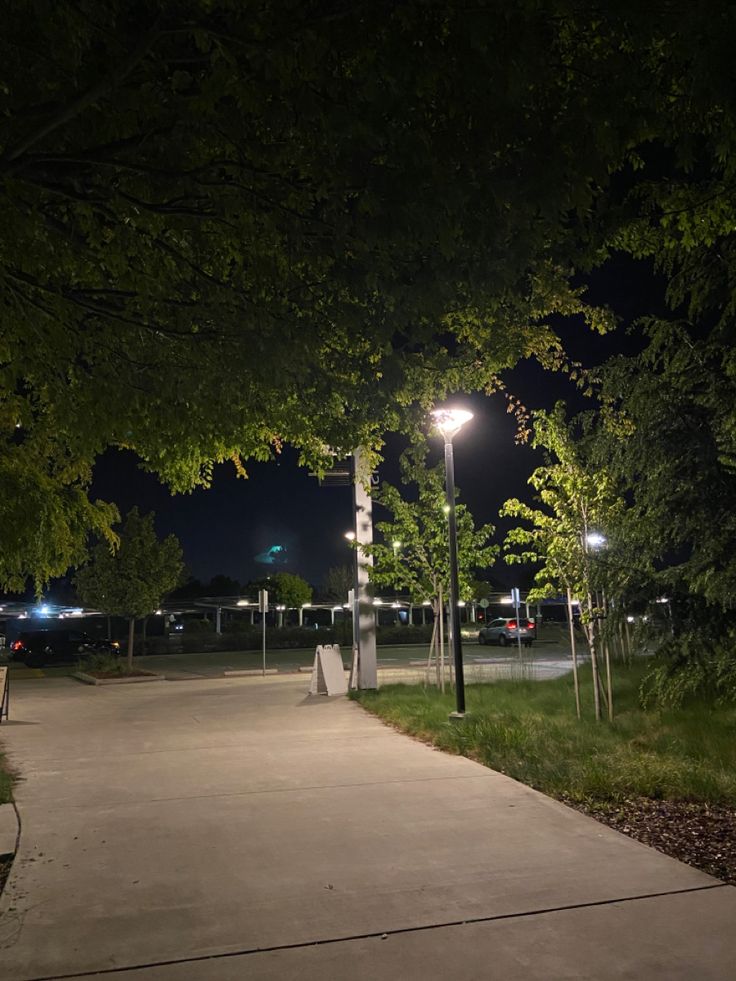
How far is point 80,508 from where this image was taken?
364 inches

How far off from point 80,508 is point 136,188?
15.4ft

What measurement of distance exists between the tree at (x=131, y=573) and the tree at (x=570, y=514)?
16.7 metres

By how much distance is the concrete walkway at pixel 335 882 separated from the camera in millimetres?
3922

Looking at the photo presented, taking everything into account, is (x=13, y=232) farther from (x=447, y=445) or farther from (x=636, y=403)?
(x=447, y=445)

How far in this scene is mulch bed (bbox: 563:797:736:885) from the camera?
536 cm

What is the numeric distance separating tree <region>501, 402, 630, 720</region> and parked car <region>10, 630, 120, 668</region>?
2391 cm

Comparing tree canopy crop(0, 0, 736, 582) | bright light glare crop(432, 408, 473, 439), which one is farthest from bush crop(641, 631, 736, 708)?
bright light glare crop(432, 408, 473, 439)

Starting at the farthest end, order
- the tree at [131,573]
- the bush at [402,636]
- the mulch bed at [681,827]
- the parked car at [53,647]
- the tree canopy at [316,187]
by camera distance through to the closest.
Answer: the bush at [402,636] < the parked car at [53,647] < the tree at [131,573] < the mulch bed at [681,827] < the tree canopy at [316,187]

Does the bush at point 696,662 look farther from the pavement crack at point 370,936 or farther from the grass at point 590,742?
the pavement crack at point 370,936

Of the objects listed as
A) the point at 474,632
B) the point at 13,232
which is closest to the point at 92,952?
the point at 13,232

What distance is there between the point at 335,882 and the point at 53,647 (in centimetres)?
2894

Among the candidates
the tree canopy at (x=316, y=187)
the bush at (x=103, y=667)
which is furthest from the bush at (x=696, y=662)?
the bush at (x=103, y=667)

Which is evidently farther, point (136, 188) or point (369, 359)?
point (369, 359)

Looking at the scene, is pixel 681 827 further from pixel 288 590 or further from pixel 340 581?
pixel 340 581
